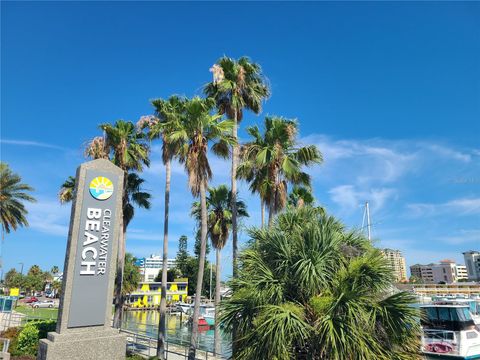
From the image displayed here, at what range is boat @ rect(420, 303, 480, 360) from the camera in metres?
17.3

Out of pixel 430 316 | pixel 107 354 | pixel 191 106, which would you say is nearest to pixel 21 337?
pixel 107 354

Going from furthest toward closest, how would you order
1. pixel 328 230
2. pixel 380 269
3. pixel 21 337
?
1. pixel 21 337
2. pixel 328 230
3. pixel 380 269

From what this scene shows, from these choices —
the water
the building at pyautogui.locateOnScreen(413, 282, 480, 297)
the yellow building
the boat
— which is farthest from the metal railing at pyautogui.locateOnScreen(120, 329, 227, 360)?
the building at pyautogui.locateOnScreen(413, 282, 480, 297)

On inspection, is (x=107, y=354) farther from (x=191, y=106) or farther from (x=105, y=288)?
(x=191, y=106)

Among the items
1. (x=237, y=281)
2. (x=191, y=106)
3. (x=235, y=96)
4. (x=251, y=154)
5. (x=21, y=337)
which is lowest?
(x=21, y=337)

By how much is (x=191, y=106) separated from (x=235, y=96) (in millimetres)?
2981

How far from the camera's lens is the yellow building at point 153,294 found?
7275 centimetres

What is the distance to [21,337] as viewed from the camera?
13.8 metres

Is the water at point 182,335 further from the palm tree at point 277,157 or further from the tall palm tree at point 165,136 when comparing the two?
the palm tree at point 277,157

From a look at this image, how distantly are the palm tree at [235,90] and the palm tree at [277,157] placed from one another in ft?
5.04

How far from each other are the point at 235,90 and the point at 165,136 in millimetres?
4078

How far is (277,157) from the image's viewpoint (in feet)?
47.4

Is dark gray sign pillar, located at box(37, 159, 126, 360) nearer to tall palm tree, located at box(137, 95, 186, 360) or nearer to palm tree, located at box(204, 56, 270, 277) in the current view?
tall palm tree, located at box(137, 95, 186, 360)

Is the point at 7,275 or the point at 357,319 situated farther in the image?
the point at 7,275
